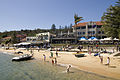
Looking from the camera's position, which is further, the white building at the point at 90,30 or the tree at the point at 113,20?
the white building at the point at 90,30

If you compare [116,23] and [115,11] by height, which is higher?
[115,11]

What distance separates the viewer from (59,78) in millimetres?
15180

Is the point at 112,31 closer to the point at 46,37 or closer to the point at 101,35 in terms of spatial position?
the point at 101,35

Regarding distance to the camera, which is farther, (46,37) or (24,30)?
(24,30)

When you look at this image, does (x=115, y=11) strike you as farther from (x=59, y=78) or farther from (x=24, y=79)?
(x=24, y=79)

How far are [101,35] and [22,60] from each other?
1570 inches

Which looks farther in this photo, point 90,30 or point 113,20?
point 90,30

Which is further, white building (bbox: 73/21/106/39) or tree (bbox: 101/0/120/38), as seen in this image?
white building (bbox: 73/21/106/39)

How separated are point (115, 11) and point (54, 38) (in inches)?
1565

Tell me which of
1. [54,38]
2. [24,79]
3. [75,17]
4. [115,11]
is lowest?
[24,79]

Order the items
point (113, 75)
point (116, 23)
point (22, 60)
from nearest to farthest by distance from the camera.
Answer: point (113, 75)
point (116, 23)
point (22, 60)

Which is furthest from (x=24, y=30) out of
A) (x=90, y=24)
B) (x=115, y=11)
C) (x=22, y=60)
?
(x=115, y=11)

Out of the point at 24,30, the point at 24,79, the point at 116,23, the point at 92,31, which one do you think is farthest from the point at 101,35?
the point at 24,30

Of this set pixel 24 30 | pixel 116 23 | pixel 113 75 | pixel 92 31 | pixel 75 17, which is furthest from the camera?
pixel 24 30
